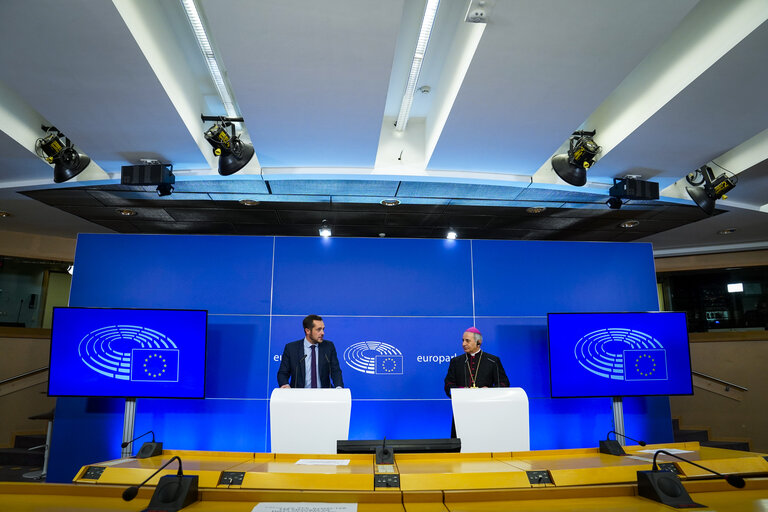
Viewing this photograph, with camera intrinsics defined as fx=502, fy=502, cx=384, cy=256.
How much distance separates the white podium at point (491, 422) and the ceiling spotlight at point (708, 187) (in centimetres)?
349

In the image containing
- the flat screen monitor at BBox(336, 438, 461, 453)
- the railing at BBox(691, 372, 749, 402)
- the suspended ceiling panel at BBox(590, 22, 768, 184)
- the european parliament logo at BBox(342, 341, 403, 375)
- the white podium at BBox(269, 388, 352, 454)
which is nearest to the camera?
the flat screen monitor at BBox(336, 438, 461, 453)

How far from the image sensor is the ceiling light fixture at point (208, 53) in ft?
10.2

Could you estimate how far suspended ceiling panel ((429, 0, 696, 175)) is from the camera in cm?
280

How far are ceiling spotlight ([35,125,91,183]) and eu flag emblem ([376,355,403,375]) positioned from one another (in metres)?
3.59

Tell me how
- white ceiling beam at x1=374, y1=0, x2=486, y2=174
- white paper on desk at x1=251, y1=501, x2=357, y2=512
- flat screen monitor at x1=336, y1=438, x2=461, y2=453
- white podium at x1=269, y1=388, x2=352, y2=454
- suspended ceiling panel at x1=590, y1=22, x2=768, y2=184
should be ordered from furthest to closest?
1. white ceiling beam at x1=374, y1=0, x2=486, y2=174
2. suspended ceiling panel at x1=590, y1=22, x2=768, y2=184
3. white podium at x1=269, y1=388, x2=352, y2=454
4. flat screen monitor at x1=336, y1=438, x2=461, y2=453
5. white paper on desk at x1=251, y1=501, x2=357, y2=512

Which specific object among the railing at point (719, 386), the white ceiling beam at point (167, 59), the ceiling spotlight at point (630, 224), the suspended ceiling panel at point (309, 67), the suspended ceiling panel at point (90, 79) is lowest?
the railing at point (719, 386)

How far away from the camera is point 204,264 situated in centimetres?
581

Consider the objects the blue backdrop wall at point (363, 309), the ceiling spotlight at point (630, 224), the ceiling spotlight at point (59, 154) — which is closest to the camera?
the ceiling spotlight at point (59, 154)

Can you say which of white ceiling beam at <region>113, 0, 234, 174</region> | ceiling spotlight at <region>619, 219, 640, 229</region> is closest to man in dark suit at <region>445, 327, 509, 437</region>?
white ceiling beam at <region>113, 0, 234, 174</region>

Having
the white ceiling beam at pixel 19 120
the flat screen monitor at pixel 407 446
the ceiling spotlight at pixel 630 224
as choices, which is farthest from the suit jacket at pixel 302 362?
the ceiling spotlight at pixel 630 224

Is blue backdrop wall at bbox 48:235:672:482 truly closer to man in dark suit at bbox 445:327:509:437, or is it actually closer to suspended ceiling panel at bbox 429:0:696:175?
man in dark suit at bbox 445:327:509:437

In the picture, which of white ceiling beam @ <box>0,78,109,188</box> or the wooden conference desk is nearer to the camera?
the wooden conference desk

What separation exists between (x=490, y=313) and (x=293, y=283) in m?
2.32

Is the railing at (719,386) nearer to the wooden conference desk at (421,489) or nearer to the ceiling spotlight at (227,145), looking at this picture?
the wooden conference desk at (421,489)
